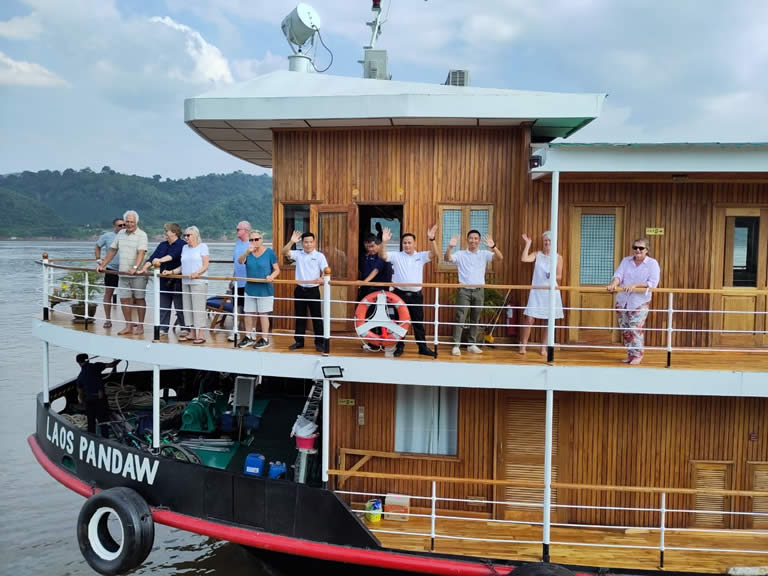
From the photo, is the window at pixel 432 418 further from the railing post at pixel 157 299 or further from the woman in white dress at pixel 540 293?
the railing post at pixel 157 299

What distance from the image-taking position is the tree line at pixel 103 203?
85375 millimetres

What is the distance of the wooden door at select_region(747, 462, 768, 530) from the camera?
330 inches

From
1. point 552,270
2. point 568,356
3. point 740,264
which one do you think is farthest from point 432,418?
point 740,264

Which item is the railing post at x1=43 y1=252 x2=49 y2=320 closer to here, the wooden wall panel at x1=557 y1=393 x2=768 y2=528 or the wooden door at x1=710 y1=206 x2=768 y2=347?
the wooden wall panel at x1=557 y1=393 x2=768 y2=528

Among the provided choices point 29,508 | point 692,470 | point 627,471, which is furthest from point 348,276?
point 29,508

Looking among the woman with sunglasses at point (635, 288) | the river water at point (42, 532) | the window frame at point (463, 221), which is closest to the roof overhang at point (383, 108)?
the window frame at point (463, 221)

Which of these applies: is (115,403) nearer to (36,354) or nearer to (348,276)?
(348,276)

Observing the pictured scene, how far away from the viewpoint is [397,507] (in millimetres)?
8367

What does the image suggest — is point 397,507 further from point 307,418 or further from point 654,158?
point 654,158

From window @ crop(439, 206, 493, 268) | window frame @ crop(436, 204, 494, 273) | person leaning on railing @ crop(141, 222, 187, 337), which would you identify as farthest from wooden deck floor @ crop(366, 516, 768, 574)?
person leaning on railing @ crop(141, 222, 187, 337)

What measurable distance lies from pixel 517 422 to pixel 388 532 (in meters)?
2.06

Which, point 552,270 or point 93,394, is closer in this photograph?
point 552,270

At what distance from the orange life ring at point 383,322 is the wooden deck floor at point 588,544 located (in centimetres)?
217

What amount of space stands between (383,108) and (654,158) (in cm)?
324
